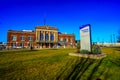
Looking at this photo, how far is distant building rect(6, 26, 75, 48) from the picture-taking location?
63.6 metres

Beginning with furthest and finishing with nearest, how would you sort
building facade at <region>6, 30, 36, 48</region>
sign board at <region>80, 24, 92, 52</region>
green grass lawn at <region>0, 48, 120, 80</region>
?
building facade at <region>6, 30, 36, 48</region>, sign board at <region>80, 24, 92, 52</region>, green grass lawn at <region>0, 48, 120, 80</region>

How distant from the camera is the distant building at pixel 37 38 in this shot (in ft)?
209

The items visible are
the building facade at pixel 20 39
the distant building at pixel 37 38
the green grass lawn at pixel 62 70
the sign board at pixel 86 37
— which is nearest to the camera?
the green grass lawn at pixel 62 70

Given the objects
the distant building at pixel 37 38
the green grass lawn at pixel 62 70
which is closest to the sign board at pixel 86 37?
the green grass lawn at pixel 62 70

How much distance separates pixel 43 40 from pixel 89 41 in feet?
178

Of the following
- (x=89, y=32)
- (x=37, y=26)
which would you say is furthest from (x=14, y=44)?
(x=89, y=32)

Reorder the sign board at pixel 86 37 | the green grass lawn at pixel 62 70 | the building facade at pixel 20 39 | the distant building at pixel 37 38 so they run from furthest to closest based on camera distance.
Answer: the distant building at pixel 37 38 < the building facade at pixel 20 39 < the sign board at pixel 86 37 < the green grass lawn at pixel 62 70

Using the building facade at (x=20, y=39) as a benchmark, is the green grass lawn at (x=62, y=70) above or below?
below

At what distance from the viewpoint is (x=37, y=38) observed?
2667 inches

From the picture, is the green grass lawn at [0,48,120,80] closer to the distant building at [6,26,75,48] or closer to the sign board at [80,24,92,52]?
the sign board at [80,24,92,52]

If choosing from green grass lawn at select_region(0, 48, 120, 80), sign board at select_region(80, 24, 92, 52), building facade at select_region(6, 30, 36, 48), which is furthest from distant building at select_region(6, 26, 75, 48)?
green grass lawn at select_region(0, 48, 120, 80)

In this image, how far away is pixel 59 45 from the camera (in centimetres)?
7456

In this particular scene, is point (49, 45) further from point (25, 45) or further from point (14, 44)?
point (14, 44)

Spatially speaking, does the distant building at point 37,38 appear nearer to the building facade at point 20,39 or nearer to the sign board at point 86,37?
the building facade at point 20,39
